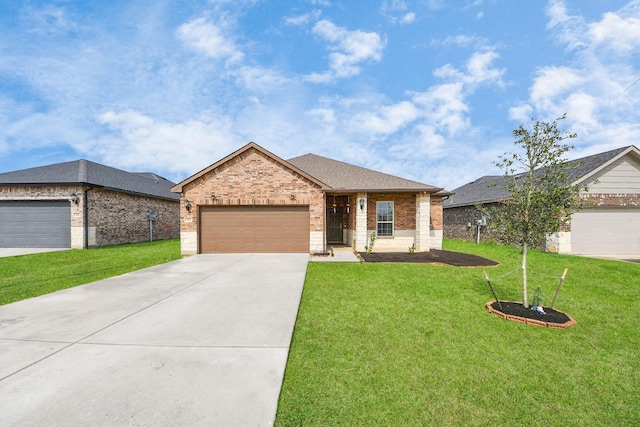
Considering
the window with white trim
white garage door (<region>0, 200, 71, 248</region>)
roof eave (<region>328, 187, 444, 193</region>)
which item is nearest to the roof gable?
roof eave (<region>328, 187, 444, 193</region>)

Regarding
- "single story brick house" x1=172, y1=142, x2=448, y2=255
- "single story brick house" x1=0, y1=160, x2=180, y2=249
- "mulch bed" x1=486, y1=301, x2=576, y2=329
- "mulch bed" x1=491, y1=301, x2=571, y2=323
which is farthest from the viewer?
"single story brick house" x1=0, y1=160, x2=180, y2=249

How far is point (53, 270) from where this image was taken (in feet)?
30.4

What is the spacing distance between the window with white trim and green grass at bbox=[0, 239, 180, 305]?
10.0 metres

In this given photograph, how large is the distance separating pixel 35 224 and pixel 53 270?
9799 mm

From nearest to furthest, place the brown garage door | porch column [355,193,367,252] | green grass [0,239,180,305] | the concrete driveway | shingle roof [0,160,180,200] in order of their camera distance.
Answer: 1. the concrete driveway
2. green grass [0,239,180,305]
3. the brown garage door
4. porch column [355,193,367,252]
5. shingle roof [0,160,180,200]

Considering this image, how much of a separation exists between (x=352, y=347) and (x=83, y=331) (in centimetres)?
431

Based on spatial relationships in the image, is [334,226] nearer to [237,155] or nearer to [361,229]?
[361,229]

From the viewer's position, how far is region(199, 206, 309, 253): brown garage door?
12812mm

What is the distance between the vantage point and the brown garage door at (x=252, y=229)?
42.0ft

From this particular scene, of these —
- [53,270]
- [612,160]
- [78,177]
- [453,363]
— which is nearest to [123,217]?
[78,177]

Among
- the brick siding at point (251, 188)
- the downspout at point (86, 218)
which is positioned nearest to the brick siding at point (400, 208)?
the brick siding at point (251, 188)

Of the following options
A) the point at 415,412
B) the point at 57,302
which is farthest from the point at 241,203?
the point at 415,412

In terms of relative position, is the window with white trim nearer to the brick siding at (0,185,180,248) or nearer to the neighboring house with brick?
the neighboring house with brick

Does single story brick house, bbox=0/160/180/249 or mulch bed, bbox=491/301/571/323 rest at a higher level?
single story brick house, bbox=0/160/180/249
